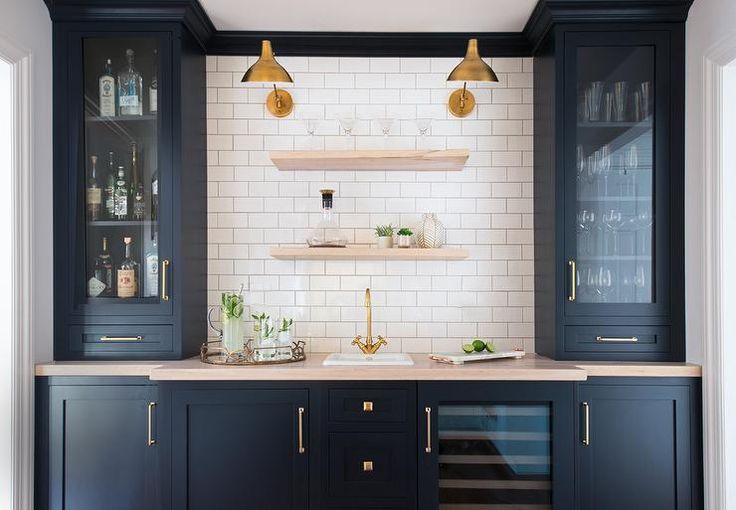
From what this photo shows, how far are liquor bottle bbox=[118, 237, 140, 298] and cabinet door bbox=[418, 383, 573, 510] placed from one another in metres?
1.45

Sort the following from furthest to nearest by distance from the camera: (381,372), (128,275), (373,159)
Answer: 1. (373,159)
2. (128,275)
3. (381,372)

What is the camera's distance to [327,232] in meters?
3.17

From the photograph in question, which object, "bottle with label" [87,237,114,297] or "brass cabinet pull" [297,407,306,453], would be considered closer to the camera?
"brass cabinet pull" [297,407,306,453]

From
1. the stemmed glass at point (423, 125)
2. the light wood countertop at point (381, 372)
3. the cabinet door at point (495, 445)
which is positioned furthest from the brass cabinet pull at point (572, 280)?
the stemmed glass at point (423, 125)

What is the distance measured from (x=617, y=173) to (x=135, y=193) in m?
2.30

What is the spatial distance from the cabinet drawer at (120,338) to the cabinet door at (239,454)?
34 centimetres

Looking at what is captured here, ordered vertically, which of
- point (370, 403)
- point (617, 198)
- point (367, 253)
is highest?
point (617, 198)

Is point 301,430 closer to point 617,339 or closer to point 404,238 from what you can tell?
point 404,238

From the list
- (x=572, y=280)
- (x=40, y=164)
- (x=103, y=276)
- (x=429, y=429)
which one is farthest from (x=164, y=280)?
(x=572, y=280)

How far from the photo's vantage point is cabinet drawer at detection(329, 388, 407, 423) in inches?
107

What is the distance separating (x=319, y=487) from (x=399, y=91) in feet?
6.70

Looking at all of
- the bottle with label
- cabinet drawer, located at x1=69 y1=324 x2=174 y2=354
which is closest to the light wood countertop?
cabinet drawer, located at x1=69 y1=324 x2=174 y2=354
